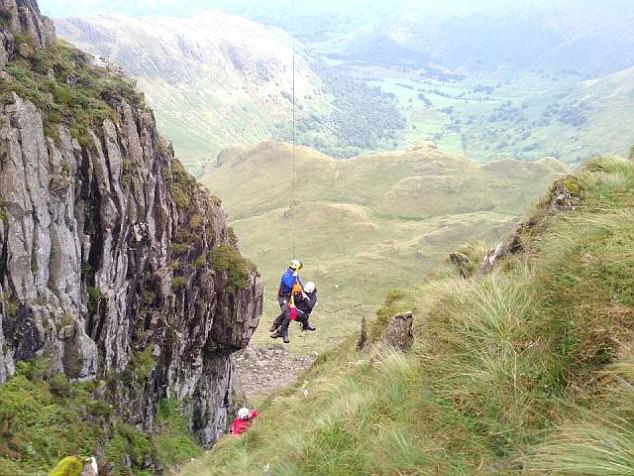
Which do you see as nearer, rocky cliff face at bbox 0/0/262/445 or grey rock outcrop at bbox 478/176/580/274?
grey rock outcrop at bbox 478/176/580/274

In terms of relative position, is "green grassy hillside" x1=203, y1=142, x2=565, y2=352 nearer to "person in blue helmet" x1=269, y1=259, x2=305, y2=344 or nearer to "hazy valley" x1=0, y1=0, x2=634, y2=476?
"hazy valley" x1=0, y1=0, x2=634, y2=476

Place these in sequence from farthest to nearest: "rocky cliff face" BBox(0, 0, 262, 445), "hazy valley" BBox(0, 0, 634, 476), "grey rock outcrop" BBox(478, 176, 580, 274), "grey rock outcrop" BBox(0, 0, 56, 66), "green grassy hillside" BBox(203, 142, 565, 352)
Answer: "green grassy hillside" BBox(203, 142, 565, 352) < "grey rock outcrop" BBox(0, 0, 56, 66) < "rocky cliff face" BBox(0, 0, 262, 445) < "grey rock outcrop" BBox(478, 176, 580, 274) < "hazy valley" BBox(0, 0, 634, 476)

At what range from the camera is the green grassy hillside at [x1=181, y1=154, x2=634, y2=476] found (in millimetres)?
6117

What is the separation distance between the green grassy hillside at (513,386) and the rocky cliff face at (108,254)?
50.2ft

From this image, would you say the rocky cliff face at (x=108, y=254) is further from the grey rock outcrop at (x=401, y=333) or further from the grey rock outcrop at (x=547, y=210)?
the grey rock outcrop at (x=547, y=210)

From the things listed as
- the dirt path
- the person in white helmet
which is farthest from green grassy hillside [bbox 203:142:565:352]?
the person in white helmet

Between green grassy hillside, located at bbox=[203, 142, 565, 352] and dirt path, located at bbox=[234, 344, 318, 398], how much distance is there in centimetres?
487

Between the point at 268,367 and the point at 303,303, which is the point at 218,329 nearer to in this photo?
the point at 303,303

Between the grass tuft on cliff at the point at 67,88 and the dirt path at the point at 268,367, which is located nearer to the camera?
the grass tuft on cliff at the point at 67,88

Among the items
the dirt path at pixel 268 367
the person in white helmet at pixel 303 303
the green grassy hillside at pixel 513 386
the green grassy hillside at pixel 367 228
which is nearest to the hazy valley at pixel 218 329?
the green grassy hillside at pixel 513 386

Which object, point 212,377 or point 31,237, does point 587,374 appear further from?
point 212,377

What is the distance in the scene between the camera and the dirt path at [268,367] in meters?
69.8

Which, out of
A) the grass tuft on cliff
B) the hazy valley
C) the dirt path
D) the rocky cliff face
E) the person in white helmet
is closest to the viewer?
the hazy valley

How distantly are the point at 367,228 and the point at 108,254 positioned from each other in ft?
436
